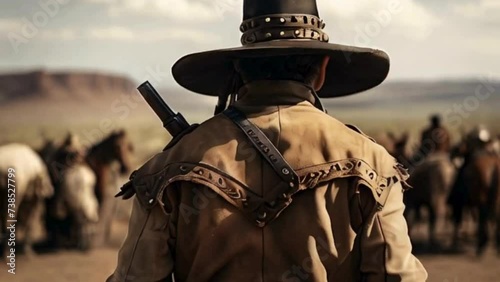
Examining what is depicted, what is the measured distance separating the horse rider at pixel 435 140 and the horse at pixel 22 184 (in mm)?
4701

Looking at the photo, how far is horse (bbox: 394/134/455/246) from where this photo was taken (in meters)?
12.0

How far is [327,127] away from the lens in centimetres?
223

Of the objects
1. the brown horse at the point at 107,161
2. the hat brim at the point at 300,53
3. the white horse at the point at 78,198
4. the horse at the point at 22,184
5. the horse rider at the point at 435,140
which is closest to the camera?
the hat brim at the point at 300,53

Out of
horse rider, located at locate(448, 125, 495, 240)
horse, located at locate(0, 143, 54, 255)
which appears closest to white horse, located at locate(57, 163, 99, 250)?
horse, located at locate(0, 143, 54, 255)

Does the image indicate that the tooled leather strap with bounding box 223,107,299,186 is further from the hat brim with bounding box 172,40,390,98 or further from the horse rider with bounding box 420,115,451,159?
the horse rider with bounding box 420,115,451,159

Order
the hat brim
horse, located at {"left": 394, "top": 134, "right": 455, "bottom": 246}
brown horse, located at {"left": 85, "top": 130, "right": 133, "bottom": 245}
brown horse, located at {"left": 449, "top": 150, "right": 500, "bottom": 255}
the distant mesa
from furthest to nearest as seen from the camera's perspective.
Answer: the distant mesa → brown horse, located at {"left": 85, "top": 130, "right": 133, "bottom": 245} → horse, located at {"left": 394, "top": 134, "right": 455, "bottom": 246} → brown horse, located at {"left": 449, "top": 150, "right": 500, "bottom": 255} → the hat brim

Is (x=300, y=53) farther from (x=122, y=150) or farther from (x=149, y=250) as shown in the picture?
(x=122, y=150)

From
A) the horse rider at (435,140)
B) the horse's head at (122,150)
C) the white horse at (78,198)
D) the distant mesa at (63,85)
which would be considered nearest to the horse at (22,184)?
the white horse at (78,198)

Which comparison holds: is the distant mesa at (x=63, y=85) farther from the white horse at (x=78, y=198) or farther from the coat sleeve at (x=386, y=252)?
the coat sleeve at (x=386, y=252)

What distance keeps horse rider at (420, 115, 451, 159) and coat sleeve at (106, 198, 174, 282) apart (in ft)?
34.7

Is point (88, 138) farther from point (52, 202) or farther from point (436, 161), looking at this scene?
Answer: point (436, 161)

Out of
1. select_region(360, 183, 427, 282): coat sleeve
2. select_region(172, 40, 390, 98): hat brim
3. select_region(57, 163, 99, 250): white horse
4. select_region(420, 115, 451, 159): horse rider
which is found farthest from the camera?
select_region(420, 115, 451, 159): horse rider

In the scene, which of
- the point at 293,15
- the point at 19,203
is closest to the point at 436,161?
the point at 19,203

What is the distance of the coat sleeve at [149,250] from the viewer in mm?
2168
